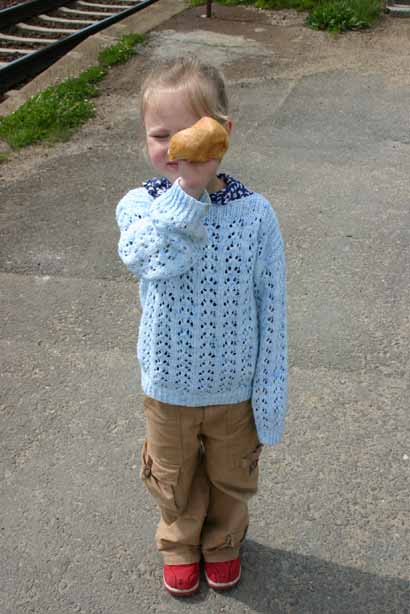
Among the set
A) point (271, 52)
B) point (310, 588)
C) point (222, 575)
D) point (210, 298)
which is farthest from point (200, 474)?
point (271, 52)

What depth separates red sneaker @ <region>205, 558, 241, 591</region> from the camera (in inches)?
108

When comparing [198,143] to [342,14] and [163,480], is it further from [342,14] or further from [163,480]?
[342,14]

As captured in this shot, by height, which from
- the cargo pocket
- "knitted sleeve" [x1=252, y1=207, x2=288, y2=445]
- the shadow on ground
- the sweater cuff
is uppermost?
the sweater cuff

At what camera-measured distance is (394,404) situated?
12.0 ft

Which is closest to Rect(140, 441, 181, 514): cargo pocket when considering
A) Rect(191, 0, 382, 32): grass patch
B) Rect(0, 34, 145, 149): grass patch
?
Rect(0, 34, 145, 149): grass patch

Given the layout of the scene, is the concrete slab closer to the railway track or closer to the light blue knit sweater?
the light blue knit sweater

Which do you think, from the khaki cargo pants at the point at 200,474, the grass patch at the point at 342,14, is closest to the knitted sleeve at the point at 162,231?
the khaki cargo pants at the point at 200,474

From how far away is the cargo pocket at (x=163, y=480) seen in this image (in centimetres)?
256

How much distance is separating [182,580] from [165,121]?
1575 mm

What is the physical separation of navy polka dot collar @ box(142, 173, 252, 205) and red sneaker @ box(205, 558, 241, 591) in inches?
51.5

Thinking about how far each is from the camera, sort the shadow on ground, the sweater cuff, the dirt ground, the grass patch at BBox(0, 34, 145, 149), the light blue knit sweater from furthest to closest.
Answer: the dirt ground < the grass patch at BBox(0, 34, 145, 149) < the shadow on ground < the light blue knit sweater < the sweater cuff

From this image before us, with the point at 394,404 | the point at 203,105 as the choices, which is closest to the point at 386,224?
the point at 394,404

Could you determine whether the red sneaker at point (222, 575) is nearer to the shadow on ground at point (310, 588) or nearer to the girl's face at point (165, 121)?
the shadow on ground at point (310, 588)

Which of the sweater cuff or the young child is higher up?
the sweater cuff
